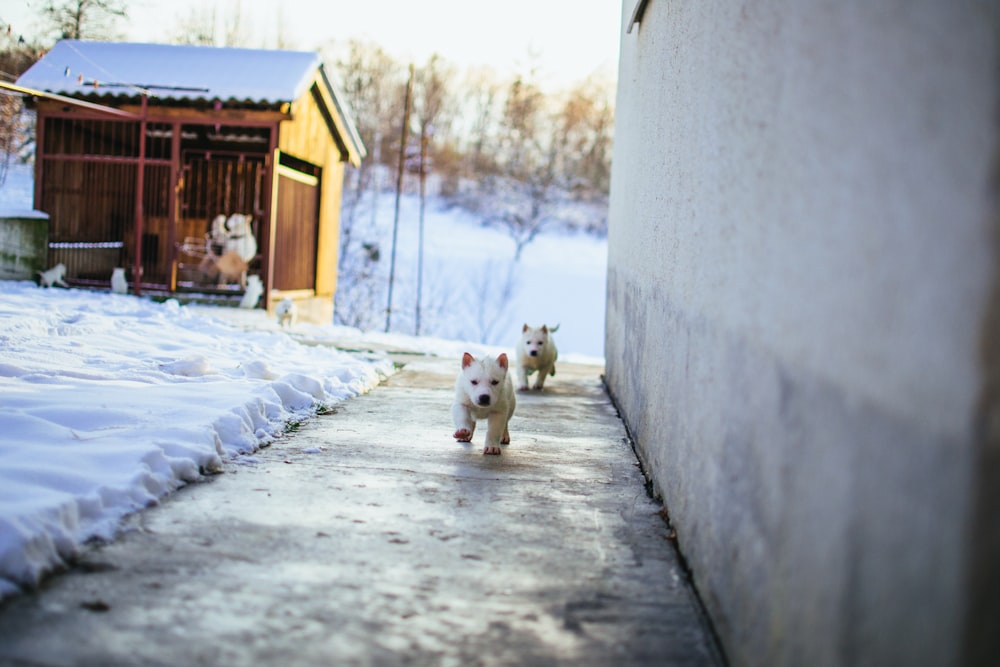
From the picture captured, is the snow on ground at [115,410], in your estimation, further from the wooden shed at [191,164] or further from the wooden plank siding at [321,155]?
the wooden plank siding at [321,155]

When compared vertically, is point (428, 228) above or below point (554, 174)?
below

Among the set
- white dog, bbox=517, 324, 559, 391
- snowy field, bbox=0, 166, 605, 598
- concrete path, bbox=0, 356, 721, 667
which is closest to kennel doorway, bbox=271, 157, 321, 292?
snowy field, bbox=0, 166, 605, 598

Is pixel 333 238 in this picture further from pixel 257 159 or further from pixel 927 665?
pixel 927 665

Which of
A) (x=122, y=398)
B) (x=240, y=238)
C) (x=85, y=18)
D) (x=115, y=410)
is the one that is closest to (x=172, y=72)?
(x=240, y=238)

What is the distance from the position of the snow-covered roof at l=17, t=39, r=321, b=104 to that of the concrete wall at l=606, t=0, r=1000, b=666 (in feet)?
44.0

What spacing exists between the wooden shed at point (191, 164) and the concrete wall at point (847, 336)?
534 inches

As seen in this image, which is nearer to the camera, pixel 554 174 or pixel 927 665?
pixel 927 665

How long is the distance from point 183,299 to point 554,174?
33679 mm

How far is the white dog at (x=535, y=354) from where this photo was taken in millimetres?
9625

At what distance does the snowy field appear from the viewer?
3527 millimetres

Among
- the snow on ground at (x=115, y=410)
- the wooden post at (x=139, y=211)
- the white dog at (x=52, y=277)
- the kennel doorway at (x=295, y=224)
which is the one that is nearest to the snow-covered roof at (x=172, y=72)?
the wooden post at (x=139, y=211)

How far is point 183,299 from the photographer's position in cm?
1560

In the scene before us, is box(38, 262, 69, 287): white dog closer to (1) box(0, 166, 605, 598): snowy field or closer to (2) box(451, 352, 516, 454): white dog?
(1) box(0, 166, 605, 598): snowy field

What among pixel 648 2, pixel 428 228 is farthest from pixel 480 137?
pixel 648 2
